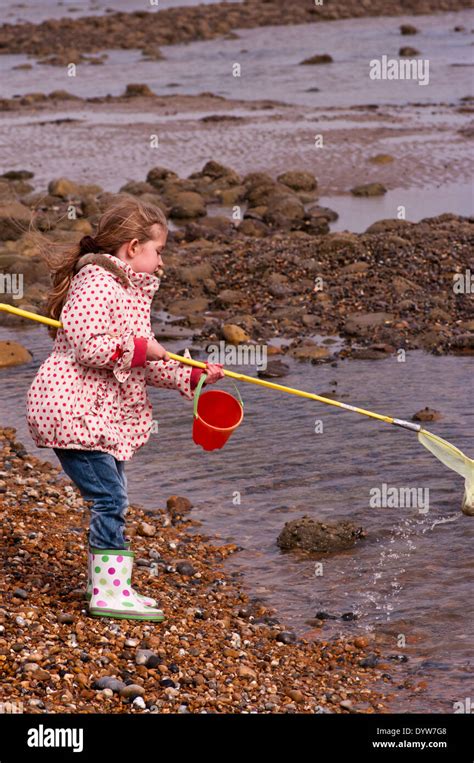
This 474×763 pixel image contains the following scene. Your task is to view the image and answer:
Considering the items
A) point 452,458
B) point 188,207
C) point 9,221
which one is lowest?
point 452,458

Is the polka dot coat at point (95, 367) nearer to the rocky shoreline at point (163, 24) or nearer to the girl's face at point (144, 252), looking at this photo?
the girl's face at point (144, 252)

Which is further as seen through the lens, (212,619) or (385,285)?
(385,285)

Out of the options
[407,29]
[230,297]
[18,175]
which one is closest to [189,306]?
[230,297]

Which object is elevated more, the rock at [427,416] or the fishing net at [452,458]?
the fishing net at [452,458]

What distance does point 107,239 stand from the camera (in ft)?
18.5

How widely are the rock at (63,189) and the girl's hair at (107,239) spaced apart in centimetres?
1291

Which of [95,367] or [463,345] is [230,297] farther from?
[95,367]

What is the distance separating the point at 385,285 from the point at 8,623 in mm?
7728

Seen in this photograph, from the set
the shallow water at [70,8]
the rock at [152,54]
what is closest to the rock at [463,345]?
the rock at [152,54]

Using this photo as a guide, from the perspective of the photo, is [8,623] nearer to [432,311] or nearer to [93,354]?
[93,354]

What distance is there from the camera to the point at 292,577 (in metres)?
7.01

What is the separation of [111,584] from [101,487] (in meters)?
0.48

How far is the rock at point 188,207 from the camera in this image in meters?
17.2

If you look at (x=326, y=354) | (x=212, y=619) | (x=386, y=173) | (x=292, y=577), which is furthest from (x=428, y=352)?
(x=386, y=173)
